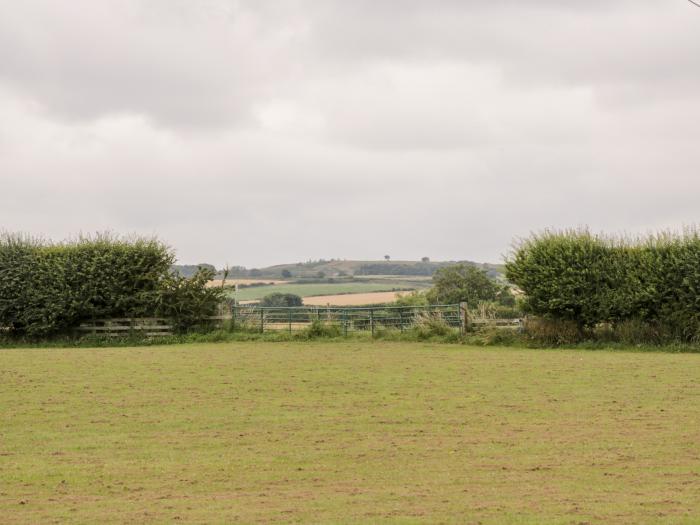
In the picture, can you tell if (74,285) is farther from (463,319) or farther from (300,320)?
(463,319)

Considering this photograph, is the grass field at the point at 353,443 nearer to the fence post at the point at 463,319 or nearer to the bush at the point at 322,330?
the fence post at the point at 463,319

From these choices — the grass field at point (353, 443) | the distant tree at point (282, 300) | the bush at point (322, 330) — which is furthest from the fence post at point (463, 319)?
the distant tree at point (282, 300)

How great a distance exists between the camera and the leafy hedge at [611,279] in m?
31.5

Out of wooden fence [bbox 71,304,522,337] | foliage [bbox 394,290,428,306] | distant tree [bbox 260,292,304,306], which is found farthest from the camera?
distant tree [bbox 260,292,304,306]

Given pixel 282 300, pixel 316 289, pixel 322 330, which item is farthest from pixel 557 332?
pixel 316 289

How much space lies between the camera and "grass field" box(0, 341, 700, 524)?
10.5 m

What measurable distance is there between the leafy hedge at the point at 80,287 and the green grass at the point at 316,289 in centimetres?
3636

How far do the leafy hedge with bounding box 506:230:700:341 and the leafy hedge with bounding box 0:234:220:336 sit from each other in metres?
14.4

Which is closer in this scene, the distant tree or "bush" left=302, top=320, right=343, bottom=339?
"bush" left=302, top=320, right=343, bottom=339

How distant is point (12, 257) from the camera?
39125 mm

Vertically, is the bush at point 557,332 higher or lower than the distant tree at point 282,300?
lower

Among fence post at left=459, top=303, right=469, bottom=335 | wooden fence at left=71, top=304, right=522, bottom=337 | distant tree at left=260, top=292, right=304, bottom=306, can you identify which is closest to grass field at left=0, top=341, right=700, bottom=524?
fence post at left=459, top=303, right=469, bottom=335

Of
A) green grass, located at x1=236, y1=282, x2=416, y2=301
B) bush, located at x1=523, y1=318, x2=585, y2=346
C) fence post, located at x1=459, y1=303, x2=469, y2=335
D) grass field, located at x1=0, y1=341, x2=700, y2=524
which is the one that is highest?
green grass, located at x1=236, y1=282, x2=416, y2=301

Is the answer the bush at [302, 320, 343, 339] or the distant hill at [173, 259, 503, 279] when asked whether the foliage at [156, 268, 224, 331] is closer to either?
the bush at [302, 320, 343, 339]
